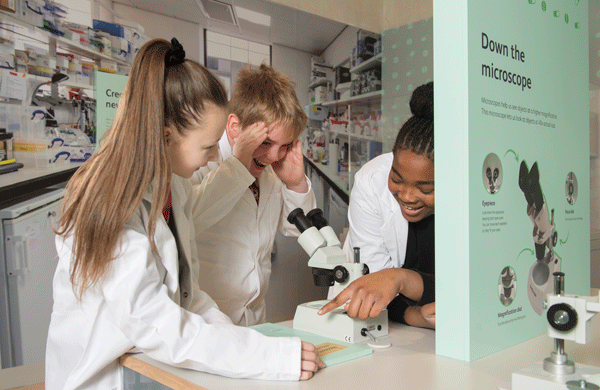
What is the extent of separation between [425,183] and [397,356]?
21.0 inches

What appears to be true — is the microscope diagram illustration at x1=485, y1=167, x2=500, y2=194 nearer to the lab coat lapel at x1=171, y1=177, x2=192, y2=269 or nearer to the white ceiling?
the lab coat lapel at x1=171, y1=177, x2=192, y2=269

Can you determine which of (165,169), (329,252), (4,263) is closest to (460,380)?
(329,252)

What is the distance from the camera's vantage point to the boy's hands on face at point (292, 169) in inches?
80.4

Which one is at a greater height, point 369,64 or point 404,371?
point 369,64

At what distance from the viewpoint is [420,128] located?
4.38 ft

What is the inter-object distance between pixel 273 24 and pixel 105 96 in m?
1.37

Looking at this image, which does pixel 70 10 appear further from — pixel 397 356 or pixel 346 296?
pixel 397 356

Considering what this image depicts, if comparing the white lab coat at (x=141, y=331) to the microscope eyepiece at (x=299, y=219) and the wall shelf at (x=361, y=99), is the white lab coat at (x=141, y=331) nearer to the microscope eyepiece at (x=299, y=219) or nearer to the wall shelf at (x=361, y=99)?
the microscope eyepiece at (x=299, y=219)

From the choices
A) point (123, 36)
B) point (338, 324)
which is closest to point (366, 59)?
point (123, 36)

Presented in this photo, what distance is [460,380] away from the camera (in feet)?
2.72

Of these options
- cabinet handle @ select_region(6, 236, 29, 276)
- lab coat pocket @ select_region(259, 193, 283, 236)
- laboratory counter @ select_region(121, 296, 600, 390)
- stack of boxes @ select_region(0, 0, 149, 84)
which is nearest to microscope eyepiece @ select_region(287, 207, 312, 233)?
laboratory counter @ select_region(121, 296, 600, 390)

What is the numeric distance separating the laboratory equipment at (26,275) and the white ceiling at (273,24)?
129cm

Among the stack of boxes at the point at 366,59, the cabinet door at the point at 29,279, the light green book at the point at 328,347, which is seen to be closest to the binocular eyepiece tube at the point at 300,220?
the light green book at the point at 328,347

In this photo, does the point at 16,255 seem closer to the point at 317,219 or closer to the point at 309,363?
the point at 317,219
